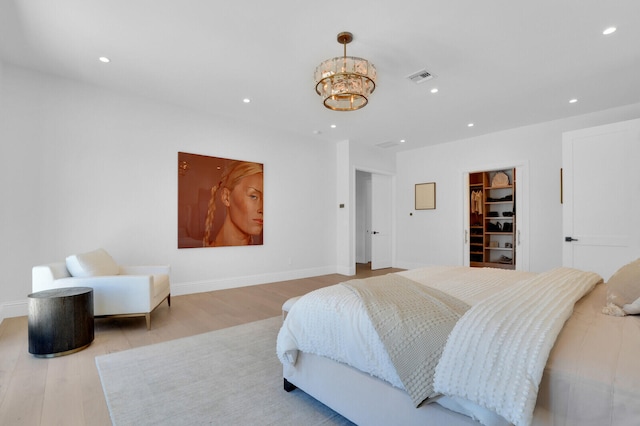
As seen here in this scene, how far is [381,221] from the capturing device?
7.45 metres

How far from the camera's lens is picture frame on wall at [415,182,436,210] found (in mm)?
6887

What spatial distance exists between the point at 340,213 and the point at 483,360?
5577 mm

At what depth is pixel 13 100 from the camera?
3605 mm

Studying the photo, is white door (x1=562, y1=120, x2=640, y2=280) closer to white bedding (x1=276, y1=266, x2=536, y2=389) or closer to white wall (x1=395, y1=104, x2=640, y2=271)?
white wall (x1=395, y1=104, x2=640, y2=271)

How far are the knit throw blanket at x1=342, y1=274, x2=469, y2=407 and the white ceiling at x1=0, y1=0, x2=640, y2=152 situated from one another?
2.32 meters

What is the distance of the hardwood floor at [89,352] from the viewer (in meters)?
1.87

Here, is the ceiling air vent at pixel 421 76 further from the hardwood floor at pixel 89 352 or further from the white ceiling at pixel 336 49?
the hardwood floor at pixel 89 352

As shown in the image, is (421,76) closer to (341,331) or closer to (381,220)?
(341,331)

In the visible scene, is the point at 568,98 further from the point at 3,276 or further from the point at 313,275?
the point at 3,276

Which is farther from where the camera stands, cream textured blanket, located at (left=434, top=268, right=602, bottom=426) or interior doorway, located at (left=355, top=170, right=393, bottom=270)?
interior doorway, located at (left=355, top=170, right=393, bottom=270)

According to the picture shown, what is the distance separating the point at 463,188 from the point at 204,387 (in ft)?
19.6

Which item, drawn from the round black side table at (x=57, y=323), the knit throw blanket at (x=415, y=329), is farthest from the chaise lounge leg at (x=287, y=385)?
the round black side table at (x=57, y=323)

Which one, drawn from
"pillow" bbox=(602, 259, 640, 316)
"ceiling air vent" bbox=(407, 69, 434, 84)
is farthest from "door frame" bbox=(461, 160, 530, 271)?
"pillow" bbox=(602, 259, 640, 316)

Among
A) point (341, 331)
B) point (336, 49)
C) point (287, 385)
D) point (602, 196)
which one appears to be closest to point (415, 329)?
point (341, 331)
